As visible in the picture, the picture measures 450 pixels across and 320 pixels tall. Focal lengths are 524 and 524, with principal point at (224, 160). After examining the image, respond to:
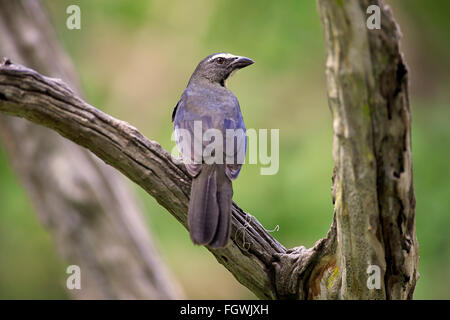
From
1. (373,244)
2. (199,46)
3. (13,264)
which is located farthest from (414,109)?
(13,264)

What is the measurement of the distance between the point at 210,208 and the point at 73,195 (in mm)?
3456

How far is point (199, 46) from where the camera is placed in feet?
28.9

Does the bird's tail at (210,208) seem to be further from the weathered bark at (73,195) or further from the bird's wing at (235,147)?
the weathered bark at (73,195)

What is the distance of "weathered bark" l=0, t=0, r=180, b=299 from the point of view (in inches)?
253

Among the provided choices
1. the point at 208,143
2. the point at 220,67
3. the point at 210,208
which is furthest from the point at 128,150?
the point at 220,67

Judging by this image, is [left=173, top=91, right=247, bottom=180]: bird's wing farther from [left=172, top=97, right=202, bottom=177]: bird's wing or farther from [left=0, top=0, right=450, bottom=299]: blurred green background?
[left=0, top=0, right=450, bottom=299]: blurred green background

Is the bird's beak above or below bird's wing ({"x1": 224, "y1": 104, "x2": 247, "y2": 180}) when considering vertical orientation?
above

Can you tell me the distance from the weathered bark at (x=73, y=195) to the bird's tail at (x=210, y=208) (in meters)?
3.12

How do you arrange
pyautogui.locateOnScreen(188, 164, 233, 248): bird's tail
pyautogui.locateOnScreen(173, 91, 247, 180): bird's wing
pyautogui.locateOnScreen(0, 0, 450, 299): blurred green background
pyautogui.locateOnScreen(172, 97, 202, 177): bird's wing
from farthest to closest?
1. pyautogui.locateOnScreen(0, 0, 450, 299): blurred green background
2. pyautogui.locateOnScreen(173, 91, 247, 180): bird's wing
3. pyautogui.locateOnScreen(172, 97, 202, 177): bird's wing
4. pyautogui.locateOnScreen(188, 164, 233, 248): bird's tail

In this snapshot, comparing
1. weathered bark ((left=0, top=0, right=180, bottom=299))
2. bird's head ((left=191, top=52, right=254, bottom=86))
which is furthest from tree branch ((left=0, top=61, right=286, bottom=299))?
weathered bark ((left=0, top=0, right=180, bottom=299))

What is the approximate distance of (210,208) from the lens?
3.48 metres

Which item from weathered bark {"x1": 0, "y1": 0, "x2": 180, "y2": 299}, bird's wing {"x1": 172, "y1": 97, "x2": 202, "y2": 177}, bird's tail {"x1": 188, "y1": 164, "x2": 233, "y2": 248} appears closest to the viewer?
bird's tail {"x1": 188, "y1": 164, "x2": 233, "y2": 248}

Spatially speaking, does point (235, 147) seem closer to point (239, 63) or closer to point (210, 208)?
point (210, 208)
